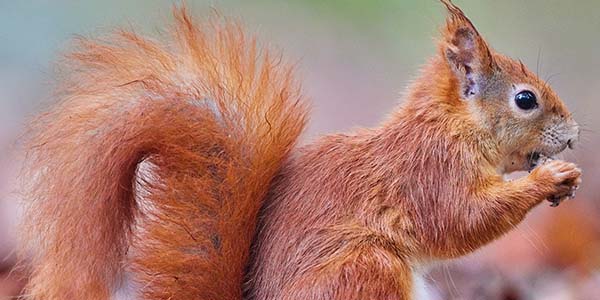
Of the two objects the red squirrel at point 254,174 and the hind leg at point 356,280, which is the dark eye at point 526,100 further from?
the hind leg at point 356,280

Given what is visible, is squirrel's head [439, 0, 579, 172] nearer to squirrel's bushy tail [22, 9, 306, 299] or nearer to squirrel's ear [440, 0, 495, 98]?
squirrel's ear [440, 0, 495, 98]

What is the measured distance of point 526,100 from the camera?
162cm

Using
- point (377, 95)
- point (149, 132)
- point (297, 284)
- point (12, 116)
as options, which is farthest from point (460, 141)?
point (12, 116)

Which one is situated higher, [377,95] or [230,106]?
[377,95]

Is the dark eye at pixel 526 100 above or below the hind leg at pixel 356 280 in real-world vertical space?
above

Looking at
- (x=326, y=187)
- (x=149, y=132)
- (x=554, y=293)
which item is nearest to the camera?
(x=149, y=132)

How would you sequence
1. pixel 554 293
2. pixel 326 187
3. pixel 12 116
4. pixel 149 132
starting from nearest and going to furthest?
pixel 149 132, pixel 326 187, pixel 554 293, pixel 12 116

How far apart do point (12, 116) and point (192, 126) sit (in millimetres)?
1604

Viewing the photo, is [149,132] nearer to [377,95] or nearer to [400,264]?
[400,264]

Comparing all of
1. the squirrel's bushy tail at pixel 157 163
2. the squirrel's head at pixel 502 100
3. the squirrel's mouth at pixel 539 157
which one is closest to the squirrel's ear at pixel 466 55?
the squirrel's head at pixel 502 100

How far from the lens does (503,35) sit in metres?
2.92

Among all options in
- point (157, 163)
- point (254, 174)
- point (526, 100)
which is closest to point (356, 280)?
point (254, 174)

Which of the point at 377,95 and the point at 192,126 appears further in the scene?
the point at 377,95

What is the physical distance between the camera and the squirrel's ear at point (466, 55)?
5.32 feet
